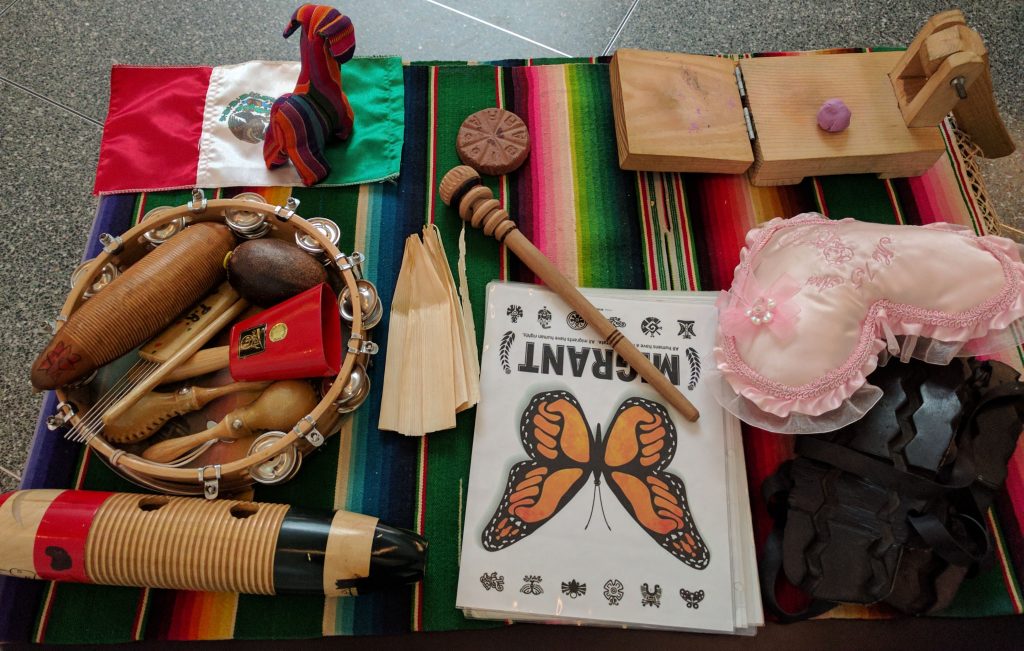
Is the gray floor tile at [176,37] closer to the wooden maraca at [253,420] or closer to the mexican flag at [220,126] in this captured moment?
the mexican flag at [220,126]

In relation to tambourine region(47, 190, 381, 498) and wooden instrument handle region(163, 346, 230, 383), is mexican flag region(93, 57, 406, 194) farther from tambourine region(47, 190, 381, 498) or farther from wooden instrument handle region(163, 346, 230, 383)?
wooden instrument handle region(163, 346, 230, 383)

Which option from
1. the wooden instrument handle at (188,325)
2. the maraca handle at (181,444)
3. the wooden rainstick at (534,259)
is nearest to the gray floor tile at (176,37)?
the wooden rainstick at (534,259)

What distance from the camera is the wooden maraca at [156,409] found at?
2.09 feet

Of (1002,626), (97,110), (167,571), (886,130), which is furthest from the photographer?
(97,110)

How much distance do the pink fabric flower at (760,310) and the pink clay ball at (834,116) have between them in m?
0.25

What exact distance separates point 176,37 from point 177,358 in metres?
0.65

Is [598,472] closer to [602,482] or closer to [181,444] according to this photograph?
[602,482]

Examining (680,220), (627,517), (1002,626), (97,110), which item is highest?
(97,110)

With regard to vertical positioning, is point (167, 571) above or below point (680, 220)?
Result: below

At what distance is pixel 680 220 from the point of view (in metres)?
0.86

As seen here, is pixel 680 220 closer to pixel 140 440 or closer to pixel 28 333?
pixel 140 440

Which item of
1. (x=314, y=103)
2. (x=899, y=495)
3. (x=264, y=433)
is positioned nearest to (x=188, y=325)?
(x=264, y=433)

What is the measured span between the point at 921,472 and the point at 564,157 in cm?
57

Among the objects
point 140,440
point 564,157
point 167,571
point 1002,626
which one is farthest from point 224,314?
point 1002,626
